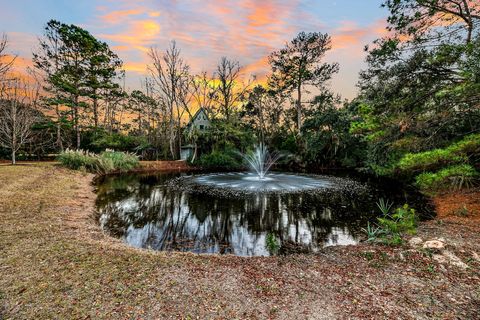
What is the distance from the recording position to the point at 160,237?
6027 millimetres

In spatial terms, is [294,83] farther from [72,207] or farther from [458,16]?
[72,207]

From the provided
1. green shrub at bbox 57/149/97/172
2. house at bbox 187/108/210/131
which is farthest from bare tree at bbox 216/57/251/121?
green shrub at bbox 57/149/97/172

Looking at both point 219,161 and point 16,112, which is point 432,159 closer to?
point 219,161

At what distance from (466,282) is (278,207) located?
19.4 feet

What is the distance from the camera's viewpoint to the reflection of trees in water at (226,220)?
573 centimetres

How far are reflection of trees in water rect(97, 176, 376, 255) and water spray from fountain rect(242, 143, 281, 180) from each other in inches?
452

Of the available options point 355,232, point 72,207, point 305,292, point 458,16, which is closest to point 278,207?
point 355,232

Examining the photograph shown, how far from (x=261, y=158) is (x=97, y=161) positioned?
15973 mm

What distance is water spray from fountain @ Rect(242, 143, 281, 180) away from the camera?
908 inches

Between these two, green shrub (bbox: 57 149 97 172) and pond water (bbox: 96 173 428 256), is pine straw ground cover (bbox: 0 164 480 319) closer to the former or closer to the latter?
pond water (bbox: 96 173 428 256)

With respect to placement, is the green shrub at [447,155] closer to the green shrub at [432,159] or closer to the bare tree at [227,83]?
the green shrub at [432,159]

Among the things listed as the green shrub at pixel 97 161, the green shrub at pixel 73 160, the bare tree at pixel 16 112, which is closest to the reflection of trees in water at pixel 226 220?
the green shrub at pixel 73 160

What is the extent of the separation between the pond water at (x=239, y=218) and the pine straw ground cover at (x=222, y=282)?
1.08 metres

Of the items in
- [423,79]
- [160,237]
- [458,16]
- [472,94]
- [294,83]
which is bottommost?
[160,237]
